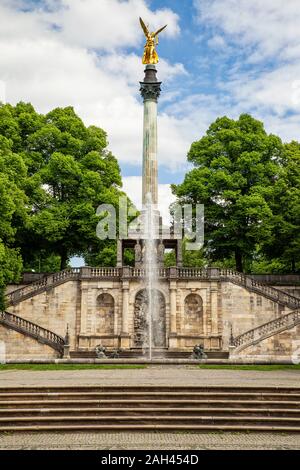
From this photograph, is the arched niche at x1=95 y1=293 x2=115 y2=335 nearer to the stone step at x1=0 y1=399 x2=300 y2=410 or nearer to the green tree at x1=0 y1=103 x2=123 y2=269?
the green tree at x1=0 y1=103 x2=123 y2=269

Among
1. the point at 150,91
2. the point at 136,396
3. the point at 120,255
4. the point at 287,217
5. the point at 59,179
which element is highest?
the point at 150,91

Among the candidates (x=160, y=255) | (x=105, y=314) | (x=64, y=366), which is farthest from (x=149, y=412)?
(x=160, y=255)

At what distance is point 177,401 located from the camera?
40.2ft

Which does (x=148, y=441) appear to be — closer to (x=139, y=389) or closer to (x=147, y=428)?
(x=147, y=428)

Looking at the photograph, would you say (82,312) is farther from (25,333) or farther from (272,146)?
(272,146)

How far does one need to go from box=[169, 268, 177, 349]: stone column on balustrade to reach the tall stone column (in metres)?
7.32

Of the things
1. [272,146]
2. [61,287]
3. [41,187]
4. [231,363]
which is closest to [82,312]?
[61,287]

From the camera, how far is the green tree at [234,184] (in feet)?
129

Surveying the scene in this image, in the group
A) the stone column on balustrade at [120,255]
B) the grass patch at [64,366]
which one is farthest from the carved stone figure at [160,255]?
the grass patch at [64,366]

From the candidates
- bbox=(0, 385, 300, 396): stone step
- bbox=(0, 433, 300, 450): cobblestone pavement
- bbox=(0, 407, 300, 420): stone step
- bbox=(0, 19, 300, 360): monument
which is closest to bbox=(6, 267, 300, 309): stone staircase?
bbox=(0, 19, 300, 360): monument

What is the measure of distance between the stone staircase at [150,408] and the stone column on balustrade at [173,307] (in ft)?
66.6

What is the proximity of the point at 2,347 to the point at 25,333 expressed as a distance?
152cm

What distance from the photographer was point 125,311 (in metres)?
33.6

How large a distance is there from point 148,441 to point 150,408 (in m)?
1.69
